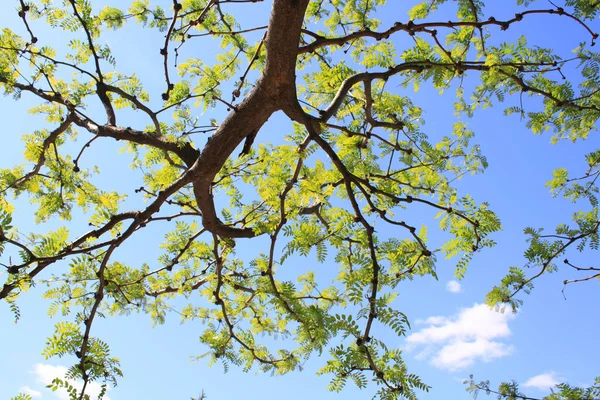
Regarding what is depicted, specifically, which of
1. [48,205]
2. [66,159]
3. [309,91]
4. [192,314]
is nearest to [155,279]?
[192,314]

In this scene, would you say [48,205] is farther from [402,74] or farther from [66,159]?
[402,74]

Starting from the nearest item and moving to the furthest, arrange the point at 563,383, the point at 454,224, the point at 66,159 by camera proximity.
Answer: the point at 563,383
the point at 454,224
the point at 66,159

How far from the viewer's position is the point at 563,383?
2711 mm

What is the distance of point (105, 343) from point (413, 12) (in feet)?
12.0

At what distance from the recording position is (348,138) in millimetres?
3219

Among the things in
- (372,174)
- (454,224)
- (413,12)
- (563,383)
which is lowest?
(563,383)

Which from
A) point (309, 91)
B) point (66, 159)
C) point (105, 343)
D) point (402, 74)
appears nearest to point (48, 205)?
point (66, 159)

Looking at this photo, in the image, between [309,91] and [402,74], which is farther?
[309,91]

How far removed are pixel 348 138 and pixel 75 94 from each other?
2.71m

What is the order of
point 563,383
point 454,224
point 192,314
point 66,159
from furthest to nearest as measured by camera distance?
point 192,314 → point 66,159 → point 454,224 → point 563,383

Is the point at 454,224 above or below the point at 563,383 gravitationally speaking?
above

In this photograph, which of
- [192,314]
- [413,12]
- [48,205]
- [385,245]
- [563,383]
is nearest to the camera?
[563,383]

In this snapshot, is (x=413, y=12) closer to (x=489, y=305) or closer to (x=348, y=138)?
(x=348, y=138)

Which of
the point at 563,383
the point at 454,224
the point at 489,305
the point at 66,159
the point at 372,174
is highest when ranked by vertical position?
the point at 66,159
